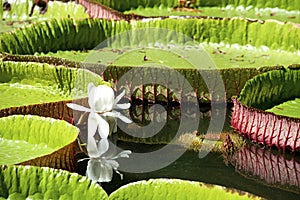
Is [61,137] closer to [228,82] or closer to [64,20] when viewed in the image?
[228,82]

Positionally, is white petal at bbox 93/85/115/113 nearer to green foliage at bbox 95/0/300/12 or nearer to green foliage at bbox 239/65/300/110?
green foliage at bbox 239/65/300/110

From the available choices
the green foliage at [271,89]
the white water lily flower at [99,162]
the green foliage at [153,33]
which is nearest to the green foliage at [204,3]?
the green foliage at [153,33]

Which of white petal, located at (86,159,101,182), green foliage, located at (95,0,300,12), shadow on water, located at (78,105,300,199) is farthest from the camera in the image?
green foliage, located at (95,0,300,12)

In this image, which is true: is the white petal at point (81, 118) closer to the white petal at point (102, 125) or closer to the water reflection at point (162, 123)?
the water reflection at point (162, 123)

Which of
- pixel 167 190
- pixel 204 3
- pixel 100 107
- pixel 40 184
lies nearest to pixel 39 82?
pixel 100 107

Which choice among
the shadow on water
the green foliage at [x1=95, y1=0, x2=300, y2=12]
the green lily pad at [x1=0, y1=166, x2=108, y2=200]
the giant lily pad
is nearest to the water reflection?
the shadow on water

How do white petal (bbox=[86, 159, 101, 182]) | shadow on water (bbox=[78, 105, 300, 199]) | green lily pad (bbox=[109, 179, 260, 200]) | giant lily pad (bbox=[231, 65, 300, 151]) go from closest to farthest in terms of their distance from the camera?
green lily pad (bbox=[109, 179, 260, 200])
white petal (bbox=[86, 159, 101, 182])
shadow on water (bbox=[78, 105, 300, 199])
giant lily pad (bbox=[231, 65, 300, 151])
